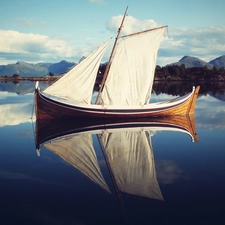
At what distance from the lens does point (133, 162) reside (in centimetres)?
1625

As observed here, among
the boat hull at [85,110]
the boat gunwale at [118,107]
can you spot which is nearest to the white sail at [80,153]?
the boat gunwale at [118,107]

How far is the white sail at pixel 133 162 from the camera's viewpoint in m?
12.6

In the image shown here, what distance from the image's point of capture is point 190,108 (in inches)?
1396

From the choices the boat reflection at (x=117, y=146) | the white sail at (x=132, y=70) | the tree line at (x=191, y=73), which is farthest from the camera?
the tree line at (x=191, y=73)

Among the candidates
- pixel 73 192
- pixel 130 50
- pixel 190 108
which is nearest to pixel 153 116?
pixel 190 108

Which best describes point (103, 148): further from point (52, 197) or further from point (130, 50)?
point (130, 50)

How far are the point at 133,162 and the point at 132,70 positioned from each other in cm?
1853

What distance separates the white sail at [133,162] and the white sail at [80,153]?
0.87 m

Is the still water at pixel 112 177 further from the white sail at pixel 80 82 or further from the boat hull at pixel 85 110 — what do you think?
the white sail at pixel 80 82

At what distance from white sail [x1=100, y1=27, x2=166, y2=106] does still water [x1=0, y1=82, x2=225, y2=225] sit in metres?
8.54

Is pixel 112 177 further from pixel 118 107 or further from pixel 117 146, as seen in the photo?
pixel 118 107

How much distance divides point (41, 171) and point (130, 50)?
69.5 feet

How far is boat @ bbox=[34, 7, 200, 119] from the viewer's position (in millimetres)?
30031

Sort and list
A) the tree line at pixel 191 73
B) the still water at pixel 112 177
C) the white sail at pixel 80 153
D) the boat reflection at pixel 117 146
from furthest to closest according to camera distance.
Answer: the tree line at pixel 191 73, the white sail at pixel 80 153, the boat reflection at pixel 117 146, the still water at pixel 112 177
